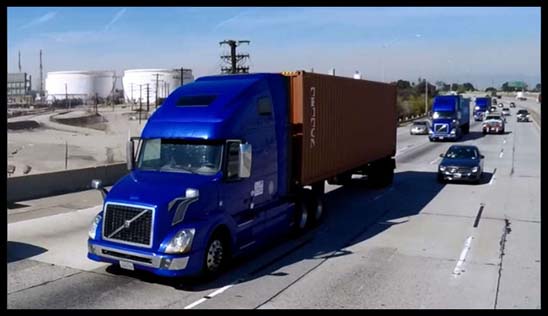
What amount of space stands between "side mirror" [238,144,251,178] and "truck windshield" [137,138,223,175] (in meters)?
0.36

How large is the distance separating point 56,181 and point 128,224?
29.8 ft

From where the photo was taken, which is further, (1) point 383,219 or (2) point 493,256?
(1) point 383,219

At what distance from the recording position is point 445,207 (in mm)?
15211

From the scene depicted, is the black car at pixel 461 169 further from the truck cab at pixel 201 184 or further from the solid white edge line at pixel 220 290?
the solid white edge line at pixel 220 290

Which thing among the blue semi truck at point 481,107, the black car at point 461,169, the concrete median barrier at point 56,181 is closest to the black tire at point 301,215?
the concrete median barrier at point 56,181

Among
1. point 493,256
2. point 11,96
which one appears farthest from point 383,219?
point 11,96

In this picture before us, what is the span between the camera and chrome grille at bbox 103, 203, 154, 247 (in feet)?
26.1

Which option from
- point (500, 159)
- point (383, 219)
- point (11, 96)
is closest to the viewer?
point (383, 219)

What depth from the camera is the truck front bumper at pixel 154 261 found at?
25.7 feet

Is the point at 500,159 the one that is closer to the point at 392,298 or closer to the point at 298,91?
the point at 298,91

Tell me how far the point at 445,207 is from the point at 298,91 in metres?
6.31

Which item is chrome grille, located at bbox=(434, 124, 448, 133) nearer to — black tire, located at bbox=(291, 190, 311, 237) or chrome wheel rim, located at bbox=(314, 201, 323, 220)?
chrome wheel rim, located at bbox=(314, 201, 323, 220)

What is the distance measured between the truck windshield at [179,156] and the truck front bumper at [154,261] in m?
1.54

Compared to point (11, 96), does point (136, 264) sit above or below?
below
